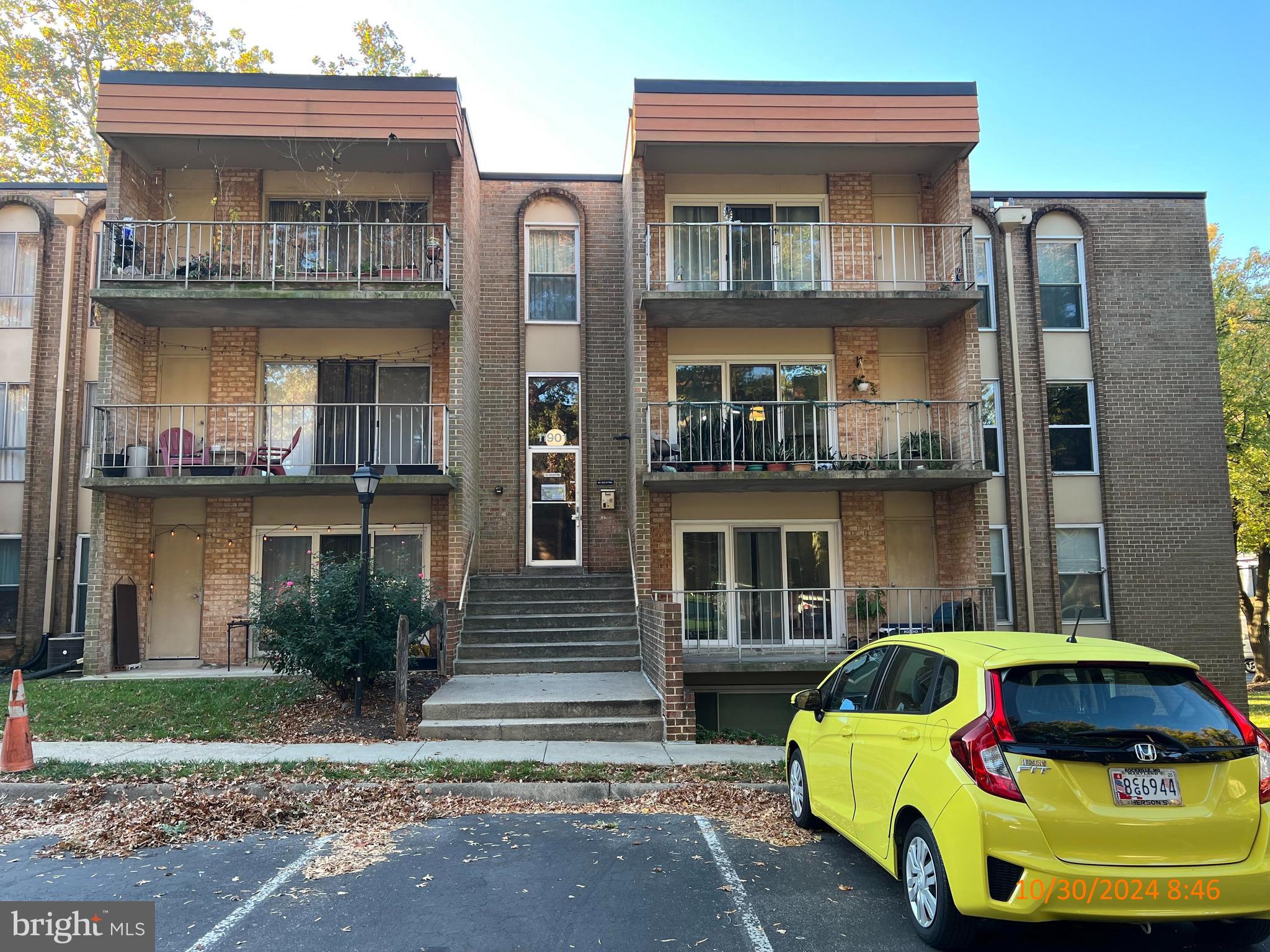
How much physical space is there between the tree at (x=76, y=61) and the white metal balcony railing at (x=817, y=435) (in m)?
17.2

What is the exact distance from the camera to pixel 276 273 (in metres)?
14.1

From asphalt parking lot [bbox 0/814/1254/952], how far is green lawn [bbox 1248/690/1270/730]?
14232 millimetres

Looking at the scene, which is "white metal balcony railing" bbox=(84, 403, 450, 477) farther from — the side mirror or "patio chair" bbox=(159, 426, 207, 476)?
the side mirror

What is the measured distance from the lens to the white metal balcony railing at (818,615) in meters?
12.4

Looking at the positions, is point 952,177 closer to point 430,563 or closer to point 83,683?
point 430,563

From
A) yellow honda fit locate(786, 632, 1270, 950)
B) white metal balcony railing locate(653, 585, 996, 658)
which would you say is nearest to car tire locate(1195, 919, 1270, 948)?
yellow honda fit locate(786, 632, 1270, 950)

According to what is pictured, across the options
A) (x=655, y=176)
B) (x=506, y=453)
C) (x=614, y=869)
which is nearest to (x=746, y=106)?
(x=655, y=176)

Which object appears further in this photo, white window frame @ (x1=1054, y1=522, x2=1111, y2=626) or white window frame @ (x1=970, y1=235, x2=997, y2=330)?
white window frame @ (x1=970, y1=235, x2=997, y2=330)

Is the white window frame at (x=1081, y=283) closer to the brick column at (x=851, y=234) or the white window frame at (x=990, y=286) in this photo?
the white window frame at (x=990, y=286)

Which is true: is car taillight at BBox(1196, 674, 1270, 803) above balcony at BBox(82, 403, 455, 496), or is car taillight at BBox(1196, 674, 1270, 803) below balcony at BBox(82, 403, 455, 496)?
below

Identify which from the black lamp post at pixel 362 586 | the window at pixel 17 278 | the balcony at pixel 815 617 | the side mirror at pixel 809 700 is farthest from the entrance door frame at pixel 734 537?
the window at pixel 17 278

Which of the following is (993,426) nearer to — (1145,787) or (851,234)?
(851,234)

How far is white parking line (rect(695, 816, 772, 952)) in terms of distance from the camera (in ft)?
14.2

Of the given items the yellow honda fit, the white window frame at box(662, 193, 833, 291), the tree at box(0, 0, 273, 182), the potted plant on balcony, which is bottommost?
the yellow honda fit
